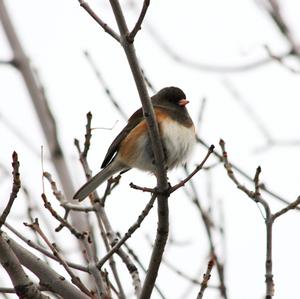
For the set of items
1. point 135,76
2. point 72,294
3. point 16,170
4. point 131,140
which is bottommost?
point 72,294

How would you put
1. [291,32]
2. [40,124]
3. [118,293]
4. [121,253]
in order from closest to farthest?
[118,293] < [121,253] < [291,32] < [40,124]

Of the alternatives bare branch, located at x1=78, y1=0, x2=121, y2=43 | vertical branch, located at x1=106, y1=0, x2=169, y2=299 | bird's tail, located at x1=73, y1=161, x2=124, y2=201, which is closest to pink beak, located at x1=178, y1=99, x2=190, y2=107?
bird's tail, located at x1=73, y1=161, x2=124, y2=201

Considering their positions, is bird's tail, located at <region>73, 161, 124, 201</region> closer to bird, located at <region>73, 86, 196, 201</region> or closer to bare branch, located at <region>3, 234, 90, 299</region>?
bird, located at <region>73, 86, 196, 201</region>

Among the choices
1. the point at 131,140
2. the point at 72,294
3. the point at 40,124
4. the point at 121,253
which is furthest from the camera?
the point at 40,124

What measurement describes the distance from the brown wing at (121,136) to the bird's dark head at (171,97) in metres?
0.22

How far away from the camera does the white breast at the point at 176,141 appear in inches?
127

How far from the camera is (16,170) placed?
1.99 meters

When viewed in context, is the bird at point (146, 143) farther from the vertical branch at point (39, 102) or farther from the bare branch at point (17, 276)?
the bare branch at point (17, 276)

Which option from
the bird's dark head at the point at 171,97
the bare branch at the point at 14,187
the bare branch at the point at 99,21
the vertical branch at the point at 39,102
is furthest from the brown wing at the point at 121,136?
the bare branch at the point at 14,187

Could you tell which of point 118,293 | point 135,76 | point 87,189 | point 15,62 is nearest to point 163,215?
point 118,293

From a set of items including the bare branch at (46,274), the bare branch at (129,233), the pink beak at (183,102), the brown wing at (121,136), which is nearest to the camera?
the bare branch at (46,274)

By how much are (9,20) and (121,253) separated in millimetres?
2220

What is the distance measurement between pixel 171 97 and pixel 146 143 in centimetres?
67

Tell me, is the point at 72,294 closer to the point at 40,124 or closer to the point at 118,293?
the point at 118,293
